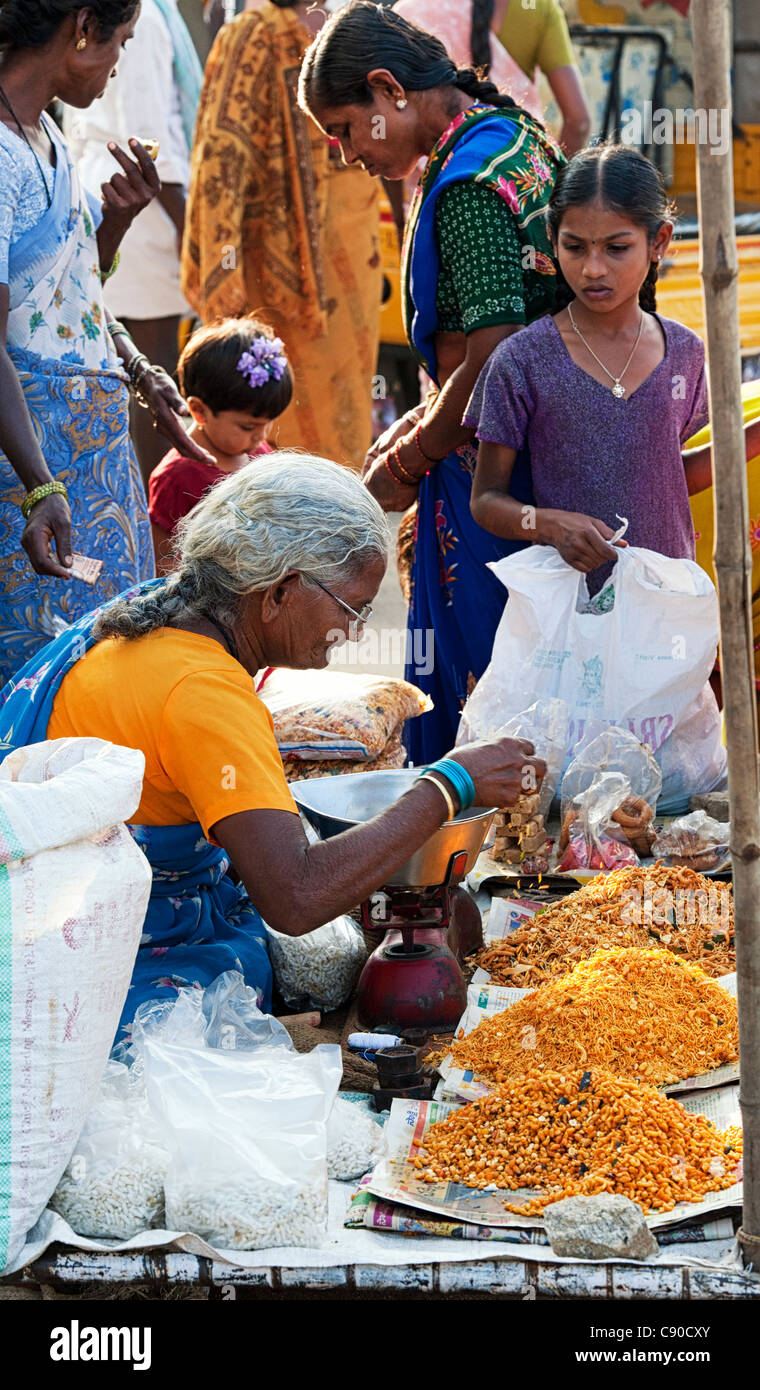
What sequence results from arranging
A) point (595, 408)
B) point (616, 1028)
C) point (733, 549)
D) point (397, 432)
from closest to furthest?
point (733, 549) < point (616, 1028) < point (595, 408) < point (397, 432)

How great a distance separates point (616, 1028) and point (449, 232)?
1.90 m

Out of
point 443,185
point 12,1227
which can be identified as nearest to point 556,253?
point 443,185

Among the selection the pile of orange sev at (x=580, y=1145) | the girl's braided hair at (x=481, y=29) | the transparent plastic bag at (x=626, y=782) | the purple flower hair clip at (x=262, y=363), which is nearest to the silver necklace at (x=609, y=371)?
the transparent plastic bag at (x=626, y=782)

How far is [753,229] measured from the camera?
9.05 metres

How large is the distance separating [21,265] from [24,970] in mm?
1847

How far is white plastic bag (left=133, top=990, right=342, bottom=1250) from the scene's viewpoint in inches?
70.1

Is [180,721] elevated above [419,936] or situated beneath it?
elevated above

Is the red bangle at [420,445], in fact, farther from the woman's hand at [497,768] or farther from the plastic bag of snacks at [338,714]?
the woman's hand at [497,768]

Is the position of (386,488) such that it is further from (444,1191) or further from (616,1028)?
(444,1191)

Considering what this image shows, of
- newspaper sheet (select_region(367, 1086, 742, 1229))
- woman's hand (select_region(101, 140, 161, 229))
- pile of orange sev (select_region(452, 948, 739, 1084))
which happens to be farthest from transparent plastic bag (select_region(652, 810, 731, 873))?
woman's hand (select_region(101, 140, 161, 229))

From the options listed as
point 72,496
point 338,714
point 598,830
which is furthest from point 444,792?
point 72,496

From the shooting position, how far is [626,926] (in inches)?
102

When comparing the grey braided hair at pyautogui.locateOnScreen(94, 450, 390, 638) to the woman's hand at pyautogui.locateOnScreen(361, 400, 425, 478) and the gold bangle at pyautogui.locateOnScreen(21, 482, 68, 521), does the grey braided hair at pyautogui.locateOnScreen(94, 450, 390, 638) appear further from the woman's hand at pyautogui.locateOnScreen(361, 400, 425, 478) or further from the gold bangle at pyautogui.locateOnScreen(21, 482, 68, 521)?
the woman's hand at pyautogui.locateOnScreen(361, 400, 425, 478)
